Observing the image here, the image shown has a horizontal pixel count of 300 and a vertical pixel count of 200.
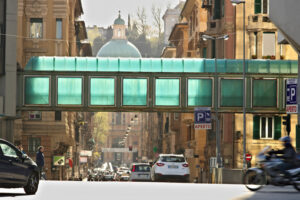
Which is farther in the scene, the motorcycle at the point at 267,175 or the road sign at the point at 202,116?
the road sign at the point at 202,116

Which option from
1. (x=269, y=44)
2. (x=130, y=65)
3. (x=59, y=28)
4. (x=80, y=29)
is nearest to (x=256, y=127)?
(x=269, y=44)

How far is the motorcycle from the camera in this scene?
2230 centimetres

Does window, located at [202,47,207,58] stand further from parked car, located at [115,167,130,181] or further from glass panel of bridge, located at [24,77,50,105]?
glass panel of bridge, located at [24,77,50,105]

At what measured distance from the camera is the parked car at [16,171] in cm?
1923

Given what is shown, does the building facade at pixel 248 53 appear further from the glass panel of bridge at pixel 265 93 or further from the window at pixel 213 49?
the glass panel of bridge at pixel 265 93

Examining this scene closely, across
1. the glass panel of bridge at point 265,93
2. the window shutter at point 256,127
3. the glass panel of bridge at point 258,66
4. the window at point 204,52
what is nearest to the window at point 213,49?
the window at point 204,52

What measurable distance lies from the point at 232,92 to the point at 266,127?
8470 mm

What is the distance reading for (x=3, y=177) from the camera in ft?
62.8

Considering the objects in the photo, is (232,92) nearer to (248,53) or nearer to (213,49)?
(248,53)

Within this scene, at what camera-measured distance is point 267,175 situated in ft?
74.9

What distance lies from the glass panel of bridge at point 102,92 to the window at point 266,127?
1294 cm

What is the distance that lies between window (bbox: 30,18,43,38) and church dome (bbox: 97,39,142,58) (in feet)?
294

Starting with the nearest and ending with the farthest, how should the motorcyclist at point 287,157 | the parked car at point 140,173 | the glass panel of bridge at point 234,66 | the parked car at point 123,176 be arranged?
1. the motorcyclist at point 287,157
2. the parked car at point 140,173
3. the glass panel of bridge at point 234,66
4. the parked car at point 123,176

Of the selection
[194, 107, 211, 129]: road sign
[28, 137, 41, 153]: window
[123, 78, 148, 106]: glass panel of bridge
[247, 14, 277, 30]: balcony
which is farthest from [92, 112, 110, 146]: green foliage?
[194, 107, 211, 129]: road sign
